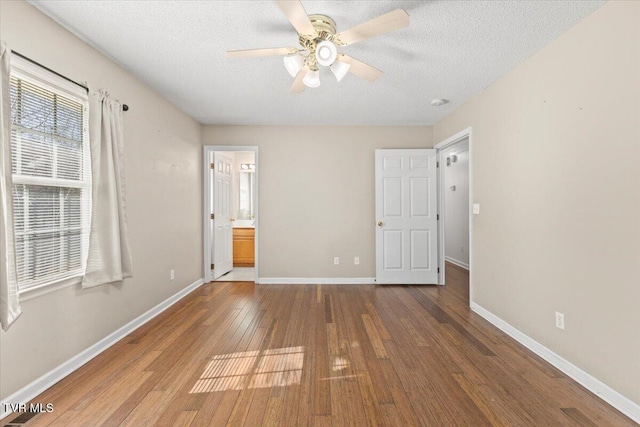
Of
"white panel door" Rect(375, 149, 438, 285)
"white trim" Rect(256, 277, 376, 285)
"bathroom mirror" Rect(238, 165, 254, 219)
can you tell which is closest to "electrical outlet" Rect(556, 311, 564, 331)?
"white panel door" Rect(375, 149, 438, 285)

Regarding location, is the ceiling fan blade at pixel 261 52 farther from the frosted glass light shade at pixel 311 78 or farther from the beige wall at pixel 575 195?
the beige wall at pixel 575 195

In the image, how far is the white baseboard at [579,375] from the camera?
1733mm

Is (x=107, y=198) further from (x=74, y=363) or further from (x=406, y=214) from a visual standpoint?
(x=406, y=214)

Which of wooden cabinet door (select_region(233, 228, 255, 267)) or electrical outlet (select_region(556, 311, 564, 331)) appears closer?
electrical outlet (select_region(556, 311, 564, 331))

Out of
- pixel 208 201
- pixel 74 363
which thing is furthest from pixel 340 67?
pixel 208 201

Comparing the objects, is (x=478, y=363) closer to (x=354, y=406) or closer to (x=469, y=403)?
(x=469, y=403)

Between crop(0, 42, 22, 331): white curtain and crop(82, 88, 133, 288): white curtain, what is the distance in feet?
2.05

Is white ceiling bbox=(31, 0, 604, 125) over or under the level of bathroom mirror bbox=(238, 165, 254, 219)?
over

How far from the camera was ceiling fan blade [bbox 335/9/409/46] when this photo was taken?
1638 mm

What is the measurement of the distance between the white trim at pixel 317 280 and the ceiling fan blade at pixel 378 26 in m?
3.48

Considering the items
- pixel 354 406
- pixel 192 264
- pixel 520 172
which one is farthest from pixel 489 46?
pixel 192 264

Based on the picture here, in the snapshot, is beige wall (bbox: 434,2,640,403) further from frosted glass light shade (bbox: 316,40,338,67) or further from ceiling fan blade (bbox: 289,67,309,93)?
ceiling fan blade (bbox: 289,67,309,93)

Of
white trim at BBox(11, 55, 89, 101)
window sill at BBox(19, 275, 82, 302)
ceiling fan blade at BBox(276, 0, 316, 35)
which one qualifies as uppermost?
ceiling fan blade at BBox(276, 0, 316, 35)

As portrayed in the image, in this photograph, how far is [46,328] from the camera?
1981 millimetres
